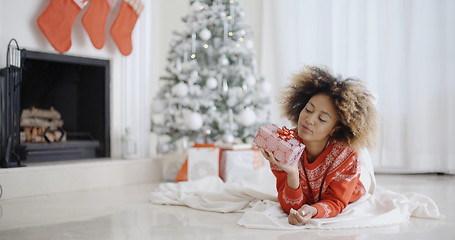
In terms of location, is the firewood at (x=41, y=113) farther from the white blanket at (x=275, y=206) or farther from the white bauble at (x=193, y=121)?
the white blanket at (x=275, y=206)

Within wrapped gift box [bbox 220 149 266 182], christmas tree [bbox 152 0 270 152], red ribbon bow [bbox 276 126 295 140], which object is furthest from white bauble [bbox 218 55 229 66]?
red ribbon bow [bbox 276 126 295 140]

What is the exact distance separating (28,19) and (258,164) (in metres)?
1.98

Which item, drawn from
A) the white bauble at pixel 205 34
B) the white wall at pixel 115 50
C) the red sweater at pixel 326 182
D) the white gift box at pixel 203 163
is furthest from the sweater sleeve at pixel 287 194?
the white wall at pixel 115 50

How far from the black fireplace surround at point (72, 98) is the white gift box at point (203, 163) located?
0.76 m

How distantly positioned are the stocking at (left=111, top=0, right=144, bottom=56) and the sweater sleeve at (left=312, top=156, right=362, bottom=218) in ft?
7.20

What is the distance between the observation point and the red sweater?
1.99 meters

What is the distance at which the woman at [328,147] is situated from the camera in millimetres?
1973

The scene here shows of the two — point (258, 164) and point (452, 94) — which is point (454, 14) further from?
point (258, 164)

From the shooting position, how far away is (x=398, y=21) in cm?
394

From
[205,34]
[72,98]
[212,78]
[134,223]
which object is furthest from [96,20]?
[134,223]

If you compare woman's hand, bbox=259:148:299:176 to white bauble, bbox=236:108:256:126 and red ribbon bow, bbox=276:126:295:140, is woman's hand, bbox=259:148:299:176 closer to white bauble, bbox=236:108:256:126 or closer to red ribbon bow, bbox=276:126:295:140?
red ribbon bow, bbox=276:126:295:140

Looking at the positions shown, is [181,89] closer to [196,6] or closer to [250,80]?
[250,80]

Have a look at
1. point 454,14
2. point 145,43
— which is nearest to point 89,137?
point 145,43

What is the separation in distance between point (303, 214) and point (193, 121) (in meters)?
1.64
